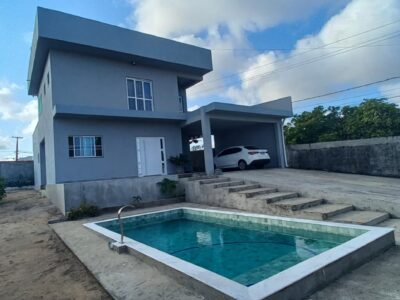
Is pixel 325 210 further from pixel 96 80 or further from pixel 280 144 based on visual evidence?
pixel 96 80

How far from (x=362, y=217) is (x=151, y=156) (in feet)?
34.8

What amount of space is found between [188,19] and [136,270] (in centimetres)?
1123

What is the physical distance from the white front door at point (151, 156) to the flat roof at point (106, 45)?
13.9 feet

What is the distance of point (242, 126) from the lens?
1845cm

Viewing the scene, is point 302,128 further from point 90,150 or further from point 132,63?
point 90,150

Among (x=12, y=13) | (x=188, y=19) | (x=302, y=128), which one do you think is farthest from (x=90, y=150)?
(x=302, y=128)

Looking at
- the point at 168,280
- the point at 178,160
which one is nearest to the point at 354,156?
the point at 178,160

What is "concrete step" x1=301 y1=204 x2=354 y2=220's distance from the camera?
22.9ft

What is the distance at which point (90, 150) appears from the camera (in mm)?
13117

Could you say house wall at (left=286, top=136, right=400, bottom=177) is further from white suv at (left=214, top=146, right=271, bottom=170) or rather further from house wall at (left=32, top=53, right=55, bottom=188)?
house wall at (left=32, top=53, right=55, bottom=188)

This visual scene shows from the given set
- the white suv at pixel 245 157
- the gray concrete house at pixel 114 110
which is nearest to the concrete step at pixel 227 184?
the gray concrete house at pixel 114 110

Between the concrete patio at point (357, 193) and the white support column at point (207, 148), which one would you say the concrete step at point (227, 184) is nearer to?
the concrete patio at point (357, 193)

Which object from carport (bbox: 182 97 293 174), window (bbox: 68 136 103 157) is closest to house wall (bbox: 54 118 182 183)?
window (bbox: 68 136 103 157)

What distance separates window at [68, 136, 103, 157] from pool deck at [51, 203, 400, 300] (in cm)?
836
